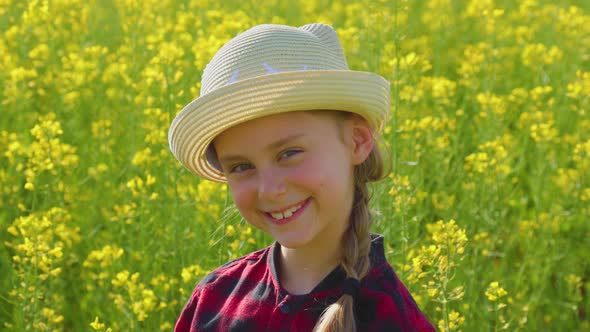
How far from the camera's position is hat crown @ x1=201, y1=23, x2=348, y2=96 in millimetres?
1699

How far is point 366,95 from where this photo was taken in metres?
1.73

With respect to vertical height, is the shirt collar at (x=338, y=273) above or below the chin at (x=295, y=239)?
below

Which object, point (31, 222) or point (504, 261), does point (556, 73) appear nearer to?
point (504, 261)

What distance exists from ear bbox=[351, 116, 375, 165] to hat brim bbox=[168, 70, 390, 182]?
0.02m

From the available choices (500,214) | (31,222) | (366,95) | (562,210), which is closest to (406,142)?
(500,214)

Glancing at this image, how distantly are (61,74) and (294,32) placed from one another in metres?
2.78

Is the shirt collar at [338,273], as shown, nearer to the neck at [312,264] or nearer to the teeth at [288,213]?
the neck at [312,264]

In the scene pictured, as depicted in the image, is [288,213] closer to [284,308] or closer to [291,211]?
[291,211]

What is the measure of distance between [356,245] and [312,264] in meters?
0.12

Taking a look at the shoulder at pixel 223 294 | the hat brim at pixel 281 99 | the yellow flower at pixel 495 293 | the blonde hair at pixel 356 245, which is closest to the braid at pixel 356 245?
the blonde hair at pixel 356 245

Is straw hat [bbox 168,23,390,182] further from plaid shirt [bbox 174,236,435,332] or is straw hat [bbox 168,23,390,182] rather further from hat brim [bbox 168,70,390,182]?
plaid shirt [bbox 174,236,435,332]

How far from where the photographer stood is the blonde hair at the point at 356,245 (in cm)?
162

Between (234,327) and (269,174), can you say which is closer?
(269,174)

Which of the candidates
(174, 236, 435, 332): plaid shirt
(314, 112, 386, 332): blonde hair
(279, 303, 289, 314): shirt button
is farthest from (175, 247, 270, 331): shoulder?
(314, 112, 386, 332): blonde hair
